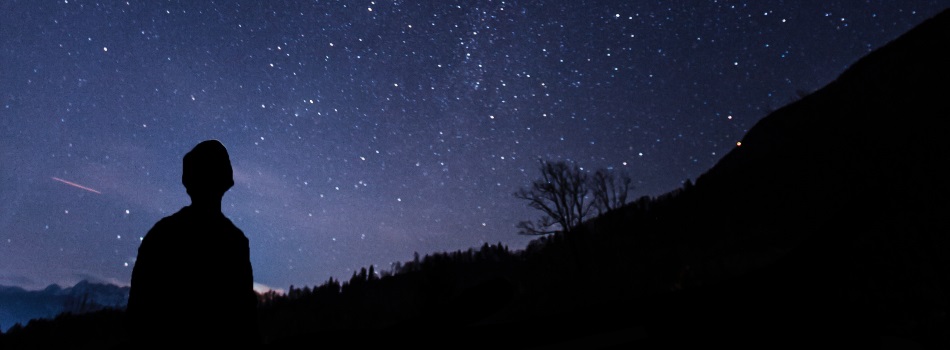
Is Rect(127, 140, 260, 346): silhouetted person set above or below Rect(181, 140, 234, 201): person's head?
below

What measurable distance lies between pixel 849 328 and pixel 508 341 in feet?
7.56

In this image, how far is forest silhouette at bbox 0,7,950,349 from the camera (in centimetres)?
215

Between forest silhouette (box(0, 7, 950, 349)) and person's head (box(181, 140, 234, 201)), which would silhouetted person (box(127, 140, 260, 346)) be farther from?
forest silhouette (box(0, 7, 950, 349))

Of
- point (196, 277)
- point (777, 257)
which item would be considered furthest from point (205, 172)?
point (777, 257)

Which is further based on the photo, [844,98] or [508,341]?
[844,98]

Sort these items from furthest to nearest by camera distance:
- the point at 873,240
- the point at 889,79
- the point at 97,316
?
the point at 97,316 < the point at 889,79 < the point at 873,240

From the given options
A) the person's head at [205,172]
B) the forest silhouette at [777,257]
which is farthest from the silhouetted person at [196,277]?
the forest silhouette at [777,257]

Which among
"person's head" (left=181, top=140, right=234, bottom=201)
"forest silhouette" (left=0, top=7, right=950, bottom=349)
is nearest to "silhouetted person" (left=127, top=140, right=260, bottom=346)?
"person's head" (left=181, top=140, right=234, bottom=201)

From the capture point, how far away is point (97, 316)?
91.8 m

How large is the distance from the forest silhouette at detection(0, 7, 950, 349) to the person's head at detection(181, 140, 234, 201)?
975 millimetres

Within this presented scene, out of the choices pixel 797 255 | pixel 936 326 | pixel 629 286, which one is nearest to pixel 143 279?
pixel 797 255

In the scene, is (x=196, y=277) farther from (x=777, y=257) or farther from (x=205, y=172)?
(x=777, y=257)

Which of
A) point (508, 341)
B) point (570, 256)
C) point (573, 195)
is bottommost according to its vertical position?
point (508, 341)

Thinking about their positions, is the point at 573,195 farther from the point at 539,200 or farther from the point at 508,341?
the point at 508,341
